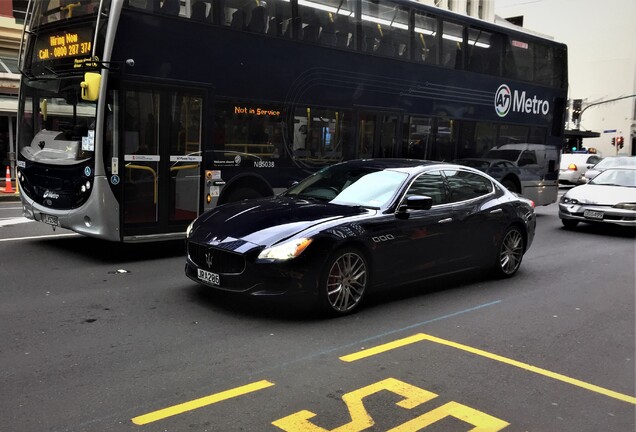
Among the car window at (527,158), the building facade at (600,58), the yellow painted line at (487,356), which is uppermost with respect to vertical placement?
the building facade at (600,58)

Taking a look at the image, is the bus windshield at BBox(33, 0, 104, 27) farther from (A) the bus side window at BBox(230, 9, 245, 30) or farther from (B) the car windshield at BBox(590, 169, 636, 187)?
(B) the car windshield at BBox(590, 169, 636, 187)

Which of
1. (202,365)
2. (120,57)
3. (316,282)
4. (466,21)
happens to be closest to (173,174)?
(120,57)

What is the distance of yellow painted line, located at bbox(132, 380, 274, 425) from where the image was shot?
11.7ft

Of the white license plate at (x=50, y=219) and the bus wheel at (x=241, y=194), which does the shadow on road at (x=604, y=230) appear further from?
the white license plate at (x=50, y=219)

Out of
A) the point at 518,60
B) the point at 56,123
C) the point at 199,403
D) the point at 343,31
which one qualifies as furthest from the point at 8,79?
the point at 199,403

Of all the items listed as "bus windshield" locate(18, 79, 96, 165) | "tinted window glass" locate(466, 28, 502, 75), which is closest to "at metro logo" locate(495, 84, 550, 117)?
"tinted window glass" locate(466, 28, 502, 75)

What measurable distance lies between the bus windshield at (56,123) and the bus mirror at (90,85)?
10.3 inches

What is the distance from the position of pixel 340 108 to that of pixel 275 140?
1591mm

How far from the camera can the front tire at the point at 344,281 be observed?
18.7 ft

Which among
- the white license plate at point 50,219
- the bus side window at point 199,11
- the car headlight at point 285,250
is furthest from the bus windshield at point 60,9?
the car headlight at point 285,250

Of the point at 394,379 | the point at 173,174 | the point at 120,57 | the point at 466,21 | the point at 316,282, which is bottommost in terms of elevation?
the point at 394,379

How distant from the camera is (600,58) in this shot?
64438 mm

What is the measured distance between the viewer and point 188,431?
11.2 feet

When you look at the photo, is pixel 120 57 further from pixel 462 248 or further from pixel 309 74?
pixel 462 248
